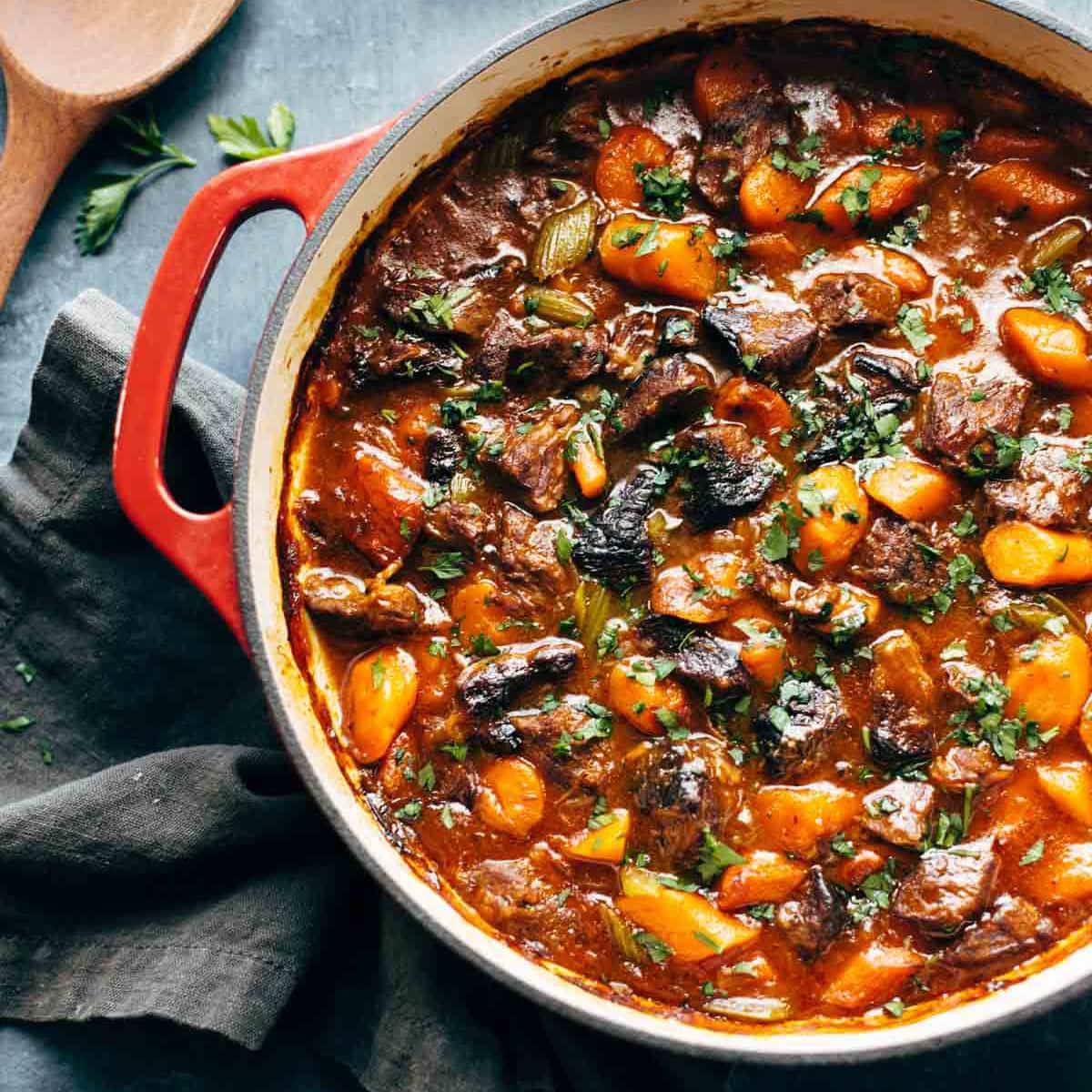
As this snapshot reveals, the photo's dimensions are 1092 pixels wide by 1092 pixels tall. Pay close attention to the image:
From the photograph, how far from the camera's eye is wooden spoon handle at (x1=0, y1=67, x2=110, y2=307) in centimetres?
407

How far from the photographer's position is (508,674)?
348cm

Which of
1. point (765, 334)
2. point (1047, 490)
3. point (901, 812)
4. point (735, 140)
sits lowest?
point (901, 812)

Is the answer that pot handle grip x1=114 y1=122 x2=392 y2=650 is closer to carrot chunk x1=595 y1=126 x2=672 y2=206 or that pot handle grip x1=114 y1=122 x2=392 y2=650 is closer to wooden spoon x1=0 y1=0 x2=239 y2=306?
carrot chunk x1=595 y1=126 x2=672 y2=206

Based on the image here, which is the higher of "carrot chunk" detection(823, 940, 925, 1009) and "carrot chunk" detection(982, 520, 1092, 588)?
"carrot chunk" detection(982, 520, 1092, 588)

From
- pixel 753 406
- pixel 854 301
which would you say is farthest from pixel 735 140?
pixel 753 406

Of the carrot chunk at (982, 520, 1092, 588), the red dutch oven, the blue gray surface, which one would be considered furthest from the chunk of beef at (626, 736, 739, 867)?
the blue gray surface

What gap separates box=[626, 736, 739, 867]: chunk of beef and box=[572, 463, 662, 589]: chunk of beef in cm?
46

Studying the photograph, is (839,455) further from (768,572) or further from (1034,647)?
(1034,647)

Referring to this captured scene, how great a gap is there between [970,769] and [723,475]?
0.99 m

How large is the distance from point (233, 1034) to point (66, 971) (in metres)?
0.57

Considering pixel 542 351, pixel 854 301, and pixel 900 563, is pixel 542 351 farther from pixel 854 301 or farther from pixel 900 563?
pixel 900 563

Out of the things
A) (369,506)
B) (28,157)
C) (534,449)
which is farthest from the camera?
(28,157)

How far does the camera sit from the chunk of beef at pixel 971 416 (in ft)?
11.2

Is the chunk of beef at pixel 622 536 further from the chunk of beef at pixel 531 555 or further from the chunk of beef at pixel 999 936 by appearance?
the chunk of beef at pixel 999 936
